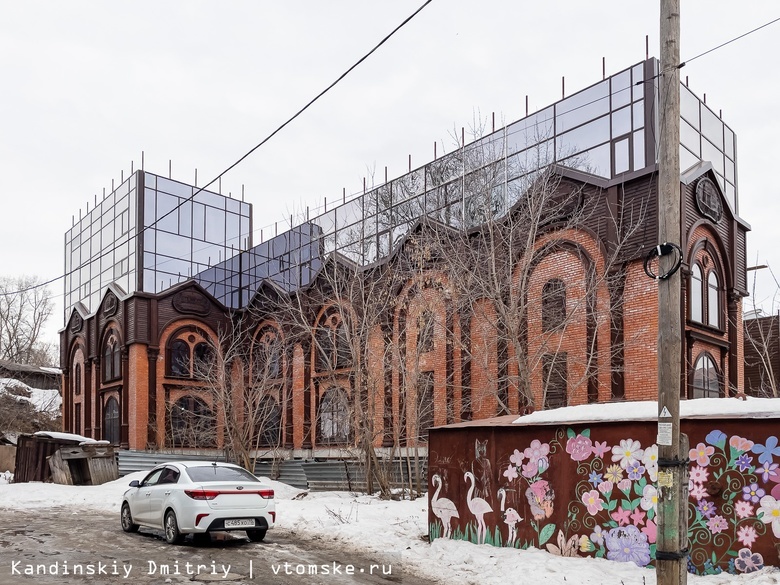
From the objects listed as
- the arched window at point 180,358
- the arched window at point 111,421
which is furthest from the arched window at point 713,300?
the arched window at point 111,421

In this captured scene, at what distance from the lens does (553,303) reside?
21.0 meters

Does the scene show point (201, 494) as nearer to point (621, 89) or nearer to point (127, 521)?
point (127, 521)

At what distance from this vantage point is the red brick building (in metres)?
19.4

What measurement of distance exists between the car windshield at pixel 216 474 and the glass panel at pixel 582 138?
47.3ft

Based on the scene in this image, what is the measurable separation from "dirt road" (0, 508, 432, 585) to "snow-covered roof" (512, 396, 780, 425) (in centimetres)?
316

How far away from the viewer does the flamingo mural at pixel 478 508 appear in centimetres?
1163

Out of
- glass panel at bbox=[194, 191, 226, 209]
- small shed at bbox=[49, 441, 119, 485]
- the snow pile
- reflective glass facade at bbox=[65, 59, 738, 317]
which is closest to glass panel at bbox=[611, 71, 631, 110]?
reflective glass facade at bbox=[65, 59, 738, 317]

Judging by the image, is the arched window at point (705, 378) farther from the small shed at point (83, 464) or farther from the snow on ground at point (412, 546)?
the small shed at point (83, 464)

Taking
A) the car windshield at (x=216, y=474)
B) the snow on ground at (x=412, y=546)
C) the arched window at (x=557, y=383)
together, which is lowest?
the snow on ground at (x=412, y=546)

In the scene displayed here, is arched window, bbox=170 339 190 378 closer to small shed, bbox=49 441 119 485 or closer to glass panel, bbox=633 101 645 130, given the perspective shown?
small shed, bbox=49 441 119 485

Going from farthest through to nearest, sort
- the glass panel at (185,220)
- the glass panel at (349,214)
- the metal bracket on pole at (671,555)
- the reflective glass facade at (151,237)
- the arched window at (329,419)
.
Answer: the glass panel at (185,220), the reflective glass facade at (151,237), the glass panel at (349,214), the arched window at (329,419), the metal bracket on pole at (671,555)

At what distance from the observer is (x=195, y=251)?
40.0 m

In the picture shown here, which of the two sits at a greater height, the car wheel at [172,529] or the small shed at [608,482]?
the small shed at [608,482]

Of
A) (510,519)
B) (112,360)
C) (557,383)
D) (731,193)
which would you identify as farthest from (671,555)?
(112,360)
